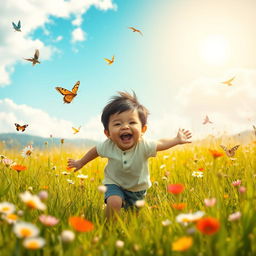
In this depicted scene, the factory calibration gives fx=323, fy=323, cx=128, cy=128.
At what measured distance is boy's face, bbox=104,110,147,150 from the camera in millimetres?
3225

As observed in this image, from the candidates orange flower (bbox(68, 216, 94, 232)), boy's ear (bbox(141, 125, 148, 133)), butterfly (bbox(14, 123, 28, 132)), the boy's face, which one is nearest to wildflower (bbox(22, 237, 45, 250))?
orange flower (bbox(68, 216, 94, 232))

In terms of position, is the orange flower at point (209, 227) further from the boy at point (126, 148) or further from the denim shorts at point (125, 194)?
the denim shorts at point (125, 194)

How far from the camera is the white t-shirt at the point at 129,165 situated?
3.36 metres

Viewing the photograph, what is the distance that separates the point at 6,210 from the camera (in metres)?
1.66

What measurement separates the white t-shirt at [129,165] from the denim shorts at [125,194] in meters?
0.05

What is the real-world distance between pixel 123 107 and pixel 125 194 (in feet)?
3.15

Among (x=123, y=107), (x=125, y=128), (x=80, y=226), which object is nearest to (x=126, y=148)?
(x=125, y=128)

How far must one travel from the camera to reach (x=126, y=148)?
134 inches

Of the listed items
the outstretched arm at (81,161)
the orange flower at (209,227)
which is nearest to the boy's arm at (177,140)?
the outstretched arm at (81,161)

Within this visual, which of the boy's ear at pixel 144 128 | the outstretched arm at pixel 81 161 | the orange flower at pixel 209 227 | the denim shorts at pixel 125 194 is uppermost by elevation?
the boy's ear at pixel 144 128

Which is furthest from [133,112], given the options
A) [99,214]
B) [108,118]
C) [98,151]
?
[99,214]

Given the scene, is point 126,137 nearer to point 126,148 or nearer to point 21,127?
point 126,148

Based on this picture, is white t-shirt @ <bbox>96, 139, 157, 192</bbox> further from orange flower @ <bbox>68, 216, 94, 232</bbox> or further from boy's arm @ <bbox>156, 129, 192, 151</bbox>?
orange flower @ <bbox>68, 216, 94, 232</bbox>

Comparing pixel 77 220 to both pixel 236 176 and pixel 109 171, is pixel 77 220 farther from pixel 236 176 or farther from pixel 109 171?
pixel 236 176
